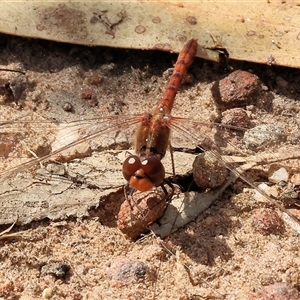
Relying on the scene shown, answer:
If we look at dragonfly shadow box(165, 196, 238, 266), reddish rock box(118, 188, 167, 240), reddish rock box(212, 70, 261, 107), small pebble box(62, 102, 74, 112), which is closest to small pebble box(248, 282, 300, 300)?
dragonfly shadow box(165, 196, 238, 266)

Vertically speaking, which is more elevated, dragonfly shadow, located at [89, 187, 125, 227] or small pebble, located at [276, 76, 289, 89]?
small pebble, located at [276, 76, 289, 89]

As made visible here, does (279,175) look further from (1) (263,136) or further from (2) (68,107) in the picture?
(2) (68,107)

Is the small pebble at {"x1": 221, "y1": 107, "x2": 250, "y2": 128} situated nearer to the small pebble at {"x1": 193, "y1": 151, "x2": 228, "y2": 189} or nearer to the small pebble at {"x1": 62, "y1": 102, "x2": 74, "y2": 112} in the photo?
the small pebble at {"x1": 193, "y1": 151, "x2": 228, "y2": 189}

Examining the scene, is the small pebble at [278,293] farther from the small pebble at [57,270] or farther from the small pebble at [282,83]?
the small pebble at [282,83]

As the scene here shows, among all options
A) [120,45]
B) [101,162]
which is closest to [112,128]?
[101,162]

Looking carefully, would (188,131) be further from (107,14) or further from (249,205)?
(107,14)

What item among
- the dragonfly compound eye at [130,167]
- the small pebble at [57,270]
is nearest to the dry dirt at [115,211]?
the small pebble at [57,270]
